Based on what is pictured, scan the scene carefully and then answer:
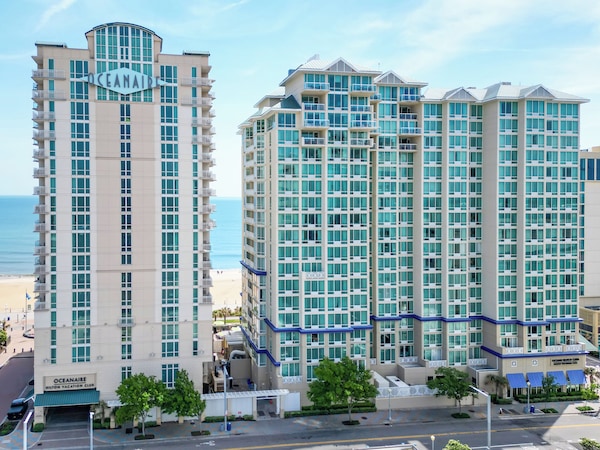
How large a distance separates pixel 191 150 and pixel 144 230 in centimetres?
1097

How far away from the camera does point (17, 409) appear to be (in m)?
65.2

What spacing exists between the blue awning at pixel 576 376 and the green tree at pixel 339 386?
94.5ft

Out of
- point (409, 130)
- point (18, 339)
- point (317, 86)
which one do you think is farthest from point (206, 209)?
point (18, 339)

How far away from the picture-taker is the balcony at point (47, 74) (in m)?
62.1

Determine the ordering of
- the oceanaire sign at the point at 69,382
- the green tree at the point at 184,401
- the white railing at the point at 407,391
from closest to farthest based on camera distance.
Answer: the green tree at the point at 184,401
the oceanaire sign at the point at 69,382
the white railing at the point at 407,391

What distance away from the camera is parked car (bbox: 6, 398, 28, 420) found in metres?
64.4

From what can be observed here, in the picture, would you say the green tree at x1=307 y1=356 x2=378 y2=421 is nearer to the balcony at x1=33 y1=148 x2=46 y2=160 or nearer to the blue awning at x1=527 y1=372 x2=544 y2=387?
the blue awning at x1=527 y1=372 x2=544 y2=387

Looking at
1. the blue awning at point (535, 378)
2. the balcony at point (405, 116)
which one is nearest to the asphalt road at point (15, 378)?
the balcony at point (405, 116)

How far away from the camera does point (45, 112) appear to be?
62312 millimetres

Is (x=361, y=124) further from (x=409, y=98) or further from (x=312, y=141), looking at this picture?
(x=409, y=98)

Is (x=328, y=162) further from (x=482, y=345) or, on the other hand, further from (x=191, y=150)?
(x=482, y=345)

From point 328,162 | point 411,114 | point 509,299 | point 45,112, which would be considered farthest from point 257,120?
point 509,299

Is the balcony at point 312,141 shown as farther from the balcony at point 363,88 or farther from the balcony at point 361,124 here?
the balcony at point 363,88

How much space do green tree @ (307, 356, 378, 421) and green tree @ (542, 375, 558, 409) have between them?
24110 mm
